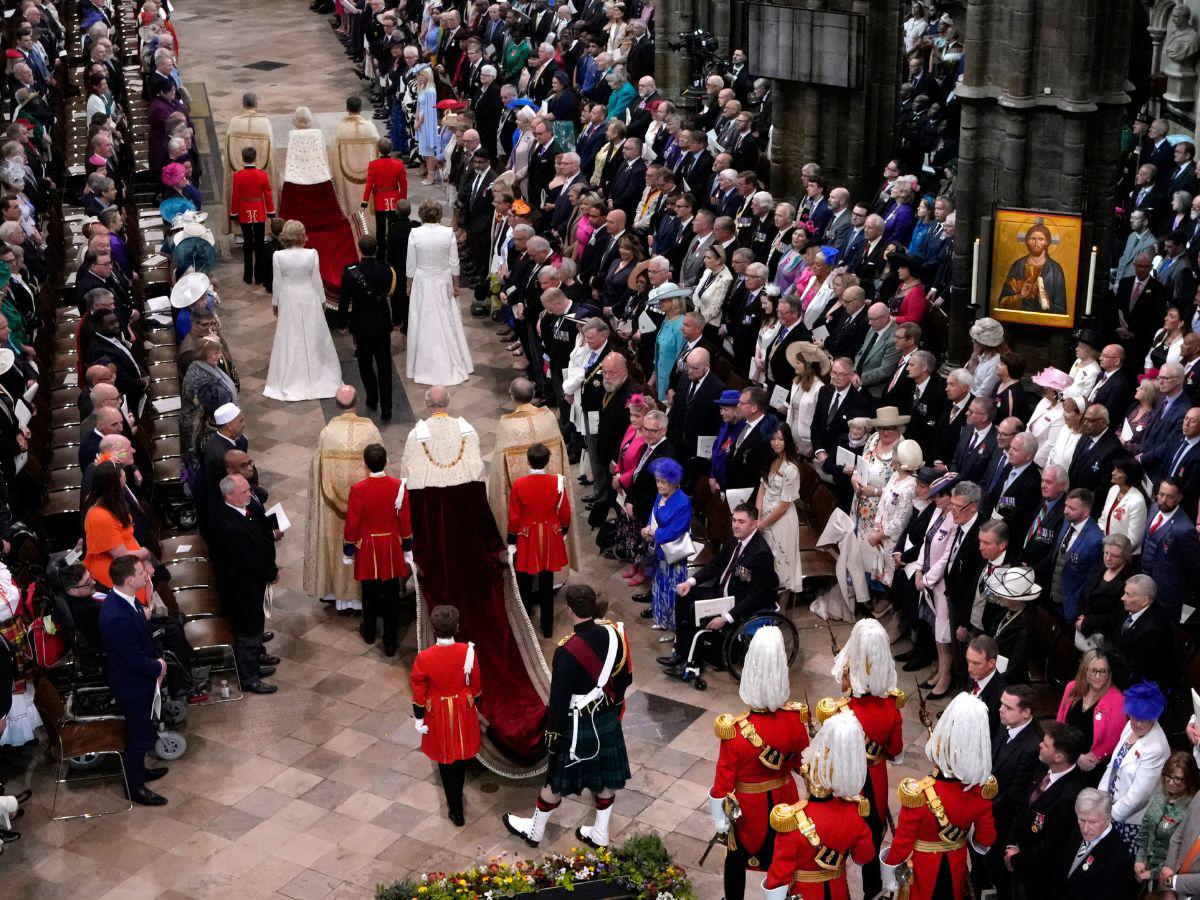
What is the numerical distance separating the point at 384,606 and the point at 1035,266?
5.90m

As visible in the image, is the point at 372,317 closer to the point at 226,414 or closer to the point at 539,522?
the point at 226,414

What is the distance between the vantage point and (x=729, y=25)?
22359mm

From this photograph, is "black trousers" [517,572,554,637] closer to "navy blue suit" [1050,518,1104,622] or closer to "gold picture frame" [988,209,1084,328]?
"navy blue suit" [1050,518,1104,622]

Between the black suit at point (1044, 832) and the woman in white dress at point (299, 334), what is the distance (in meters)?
9.07

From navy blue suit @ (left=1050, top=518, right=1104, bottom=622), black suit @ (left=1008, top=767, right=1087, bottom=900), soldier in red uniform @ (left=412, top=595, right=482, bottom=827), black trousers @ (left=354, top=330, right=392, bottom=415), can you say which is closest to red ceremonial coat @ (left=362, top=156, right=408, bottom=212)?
black trousers @ (left=354, top=330, right=392, bottom=415)

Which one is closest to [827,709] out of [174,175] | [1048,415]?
[1048,415]

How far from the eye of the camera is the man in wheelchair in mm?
11305

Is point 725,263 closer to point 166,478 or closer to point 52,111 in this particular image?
point 166,478

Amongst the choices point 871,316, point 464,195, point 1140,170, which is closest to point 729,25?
point 464,195

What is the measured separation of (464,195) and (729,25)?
16.7 ft

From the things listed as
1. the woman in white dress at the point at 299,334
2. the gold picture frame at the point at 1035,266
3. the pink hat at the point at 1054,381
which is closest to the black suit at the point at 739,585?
the pink hat at the point at 1054,381

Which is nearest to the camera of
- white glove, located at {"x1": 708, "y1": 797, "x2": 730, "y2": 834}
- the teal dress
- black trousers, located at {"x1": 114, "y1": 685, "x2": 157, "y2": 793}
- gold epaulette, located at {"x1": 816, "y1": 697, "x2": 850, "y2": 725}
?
gold epaulette, located at {"x1": 816, "y1": 697, "x2": 850, "y2": 725}

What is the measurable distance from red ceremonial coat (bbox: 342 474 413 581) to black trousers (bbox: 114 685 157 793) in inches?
78.5

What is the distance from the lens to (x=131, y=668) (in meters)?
10.3
